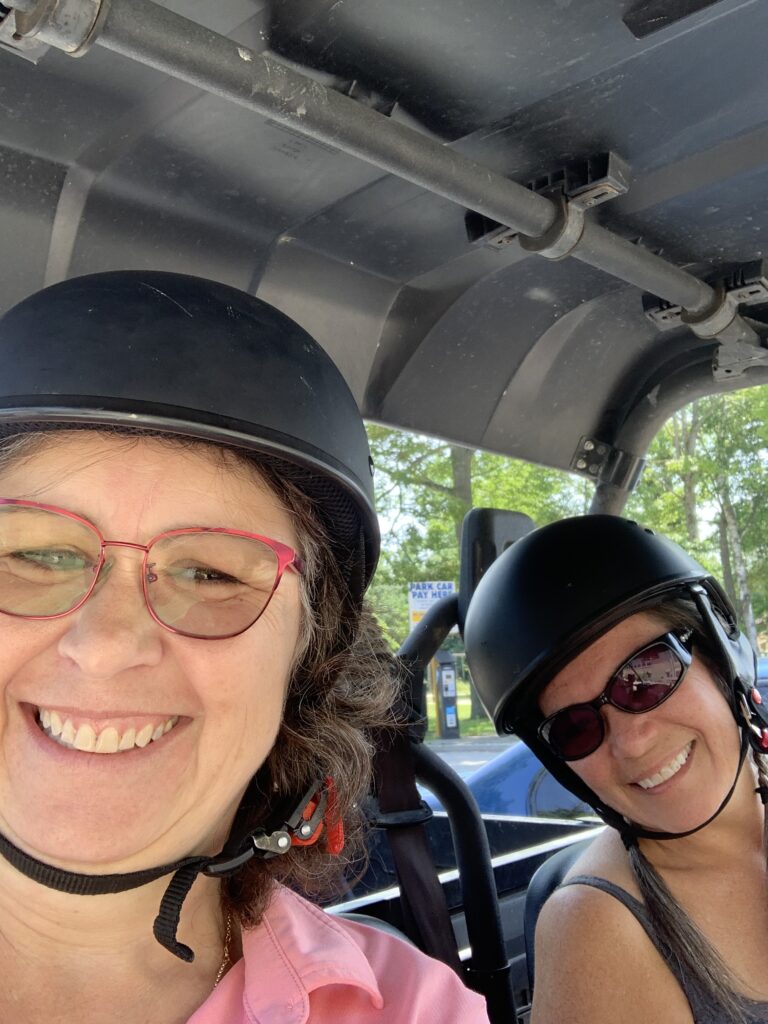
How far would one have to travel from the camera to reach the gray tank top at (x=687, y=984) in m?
1.88

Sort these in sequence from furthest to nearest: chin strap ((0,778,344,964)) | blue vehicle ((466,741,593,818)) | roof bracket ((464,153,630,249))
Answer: blue vehicle ((466,741,593,818)) → roof bracket ((464,153,630,249)) → chin strap ((0,778,344,964))

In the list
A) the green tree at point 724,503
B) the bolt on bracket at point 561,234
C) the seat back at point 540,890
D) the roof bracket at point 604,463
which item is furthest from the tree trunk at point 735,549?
the bolt on bracket at point 561,234

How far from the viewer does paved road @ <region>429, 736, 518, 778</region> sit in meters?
4.89

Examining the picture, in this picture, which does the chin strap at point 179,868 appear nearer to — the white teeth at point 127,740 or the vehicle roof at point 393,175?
the white teeth at point 127,740

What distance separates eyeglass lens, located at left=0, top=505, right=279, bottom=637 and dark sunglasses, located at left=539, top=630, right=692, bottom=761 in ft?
3.59

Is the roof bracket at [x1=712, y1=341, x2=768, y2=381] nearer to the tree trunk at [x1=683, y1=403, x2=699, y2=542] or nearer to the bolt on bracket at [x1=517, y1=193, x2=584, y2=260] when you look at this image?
the bolt on bracket at [x1=517, y1=193, x2=584, y2=260]

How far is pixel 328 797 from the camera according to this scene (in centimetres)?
172

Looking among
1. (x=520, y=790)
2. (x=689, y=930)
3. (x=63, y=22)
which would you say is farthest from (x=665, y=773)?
(x=520, y=790)

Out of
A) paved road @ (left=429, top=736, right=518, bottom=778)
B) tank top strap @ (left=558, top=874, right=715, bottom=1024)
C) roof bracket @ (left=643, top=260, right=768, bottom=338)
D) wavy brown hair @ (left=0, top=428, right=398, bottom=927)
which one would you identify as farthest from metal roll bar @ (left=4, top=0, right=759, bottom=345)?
paved road @ (left=429, top=736, right=518, bottom=778)

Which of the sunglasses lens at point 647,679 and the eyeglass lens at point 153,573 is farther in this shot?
the sunglasses lens at point 647,679

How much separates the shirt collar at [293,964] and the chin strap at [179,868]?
0.34 ft

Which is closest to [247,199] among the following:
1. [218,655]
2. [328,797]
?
[218,655]

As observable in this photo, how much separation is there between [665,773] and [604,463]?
37.7 inches

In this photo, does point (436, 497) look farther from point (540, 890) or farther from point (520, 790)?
point (540, 890)
